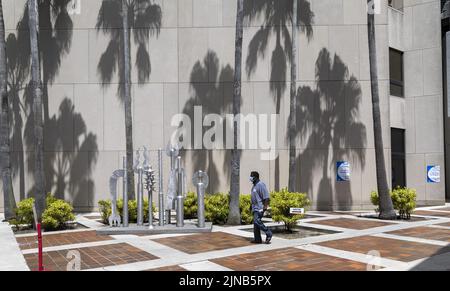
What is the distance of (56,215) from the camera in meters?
15.1

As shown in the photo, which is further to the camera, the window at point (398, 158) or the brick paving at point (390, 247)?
the window at point (398, 158)

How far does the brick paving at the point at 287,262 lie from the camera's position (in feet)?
29.3

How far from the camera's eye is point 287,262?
31.2 feet

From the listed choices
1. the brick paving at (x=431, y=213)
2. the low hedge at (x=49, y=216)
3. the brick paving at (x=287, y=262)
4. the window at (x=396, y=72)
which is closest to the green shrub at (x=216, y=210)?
the low hedge at (x=49, y=216)

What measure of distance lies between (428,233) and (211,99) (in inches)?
455

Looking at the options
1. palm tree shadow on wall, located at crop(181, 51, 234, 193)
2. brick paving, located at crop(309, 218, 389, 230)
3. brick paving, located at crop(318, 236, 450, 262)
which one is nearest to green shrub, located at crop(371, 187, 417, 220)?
Answer: brick paving, located at crop(309, 218, 389, 230)

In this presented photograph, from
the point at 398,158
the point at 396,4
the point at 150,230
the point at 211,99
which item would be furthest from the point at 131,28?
the point at 398,158

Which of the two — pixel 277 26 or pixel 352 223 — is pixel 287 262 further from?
pixel 277 26

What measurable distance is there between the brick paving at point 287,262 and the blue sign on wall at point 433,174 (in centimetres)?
1568

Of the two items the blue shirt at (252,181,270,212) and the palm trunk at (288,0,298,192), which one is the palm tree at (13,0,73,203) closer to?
the palm trunk at (288,0,298,192)

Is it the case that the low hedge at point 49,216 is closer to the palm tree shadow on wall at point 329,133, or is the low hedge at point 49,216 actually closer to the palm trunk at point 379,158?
the palm tree shadow on wall at point 329,133

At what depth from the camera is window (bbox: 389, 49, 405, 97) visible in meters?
23.5
